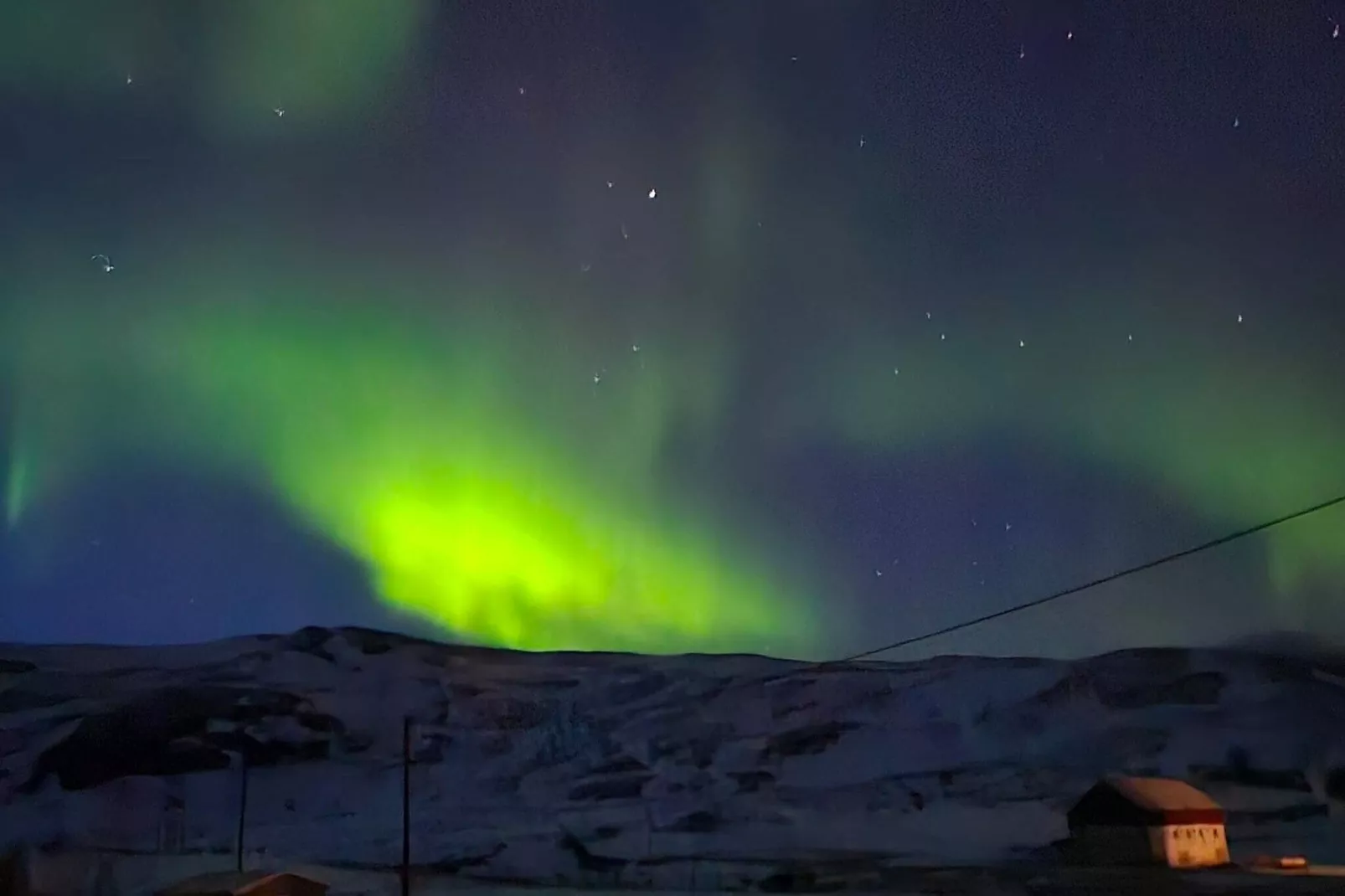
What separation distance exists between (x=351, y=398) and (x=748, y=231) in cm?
89

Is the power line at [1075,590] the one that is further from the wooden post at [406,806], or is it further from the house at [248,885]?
the house at [248,885]

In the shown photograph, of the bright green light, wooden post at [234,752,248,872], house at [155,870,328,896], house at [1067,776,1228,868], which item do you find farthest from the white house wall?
wooden post at [234,752,248,872]

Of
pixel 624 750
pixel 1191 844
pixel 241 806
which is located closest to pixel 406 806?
pixel 241 806

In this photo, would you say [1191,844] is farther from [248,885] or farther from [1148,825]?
[248,885]

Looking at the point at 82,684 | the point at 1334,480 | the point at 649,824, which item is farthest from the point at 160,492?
the point at 1334,480

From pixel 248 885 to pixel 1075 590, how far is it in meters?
1.67

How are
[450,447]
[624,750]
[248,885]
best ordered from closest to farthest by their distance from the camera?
1. [248,885]
2. [624,750]
3. [450,447]

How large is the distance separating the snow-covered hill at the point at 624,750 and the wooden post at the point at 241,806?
0.01 metres

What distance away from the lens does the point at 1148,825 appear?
98.9 inches

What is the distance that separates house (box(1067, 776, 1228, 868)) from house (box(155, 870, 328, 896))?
1.43 metres

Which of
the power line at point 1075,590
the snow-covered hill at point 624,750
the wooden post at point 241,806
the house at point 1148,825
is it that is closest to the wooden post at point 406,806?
the snow-covered hill at point 624,750

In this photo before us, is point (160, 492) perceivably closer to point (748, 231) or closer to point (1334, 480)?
point (748, 231)

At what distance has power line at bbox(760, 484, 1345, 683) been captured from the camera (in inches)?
105

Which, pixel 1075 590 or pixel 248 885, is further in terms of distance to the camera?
pixel 1075 590
